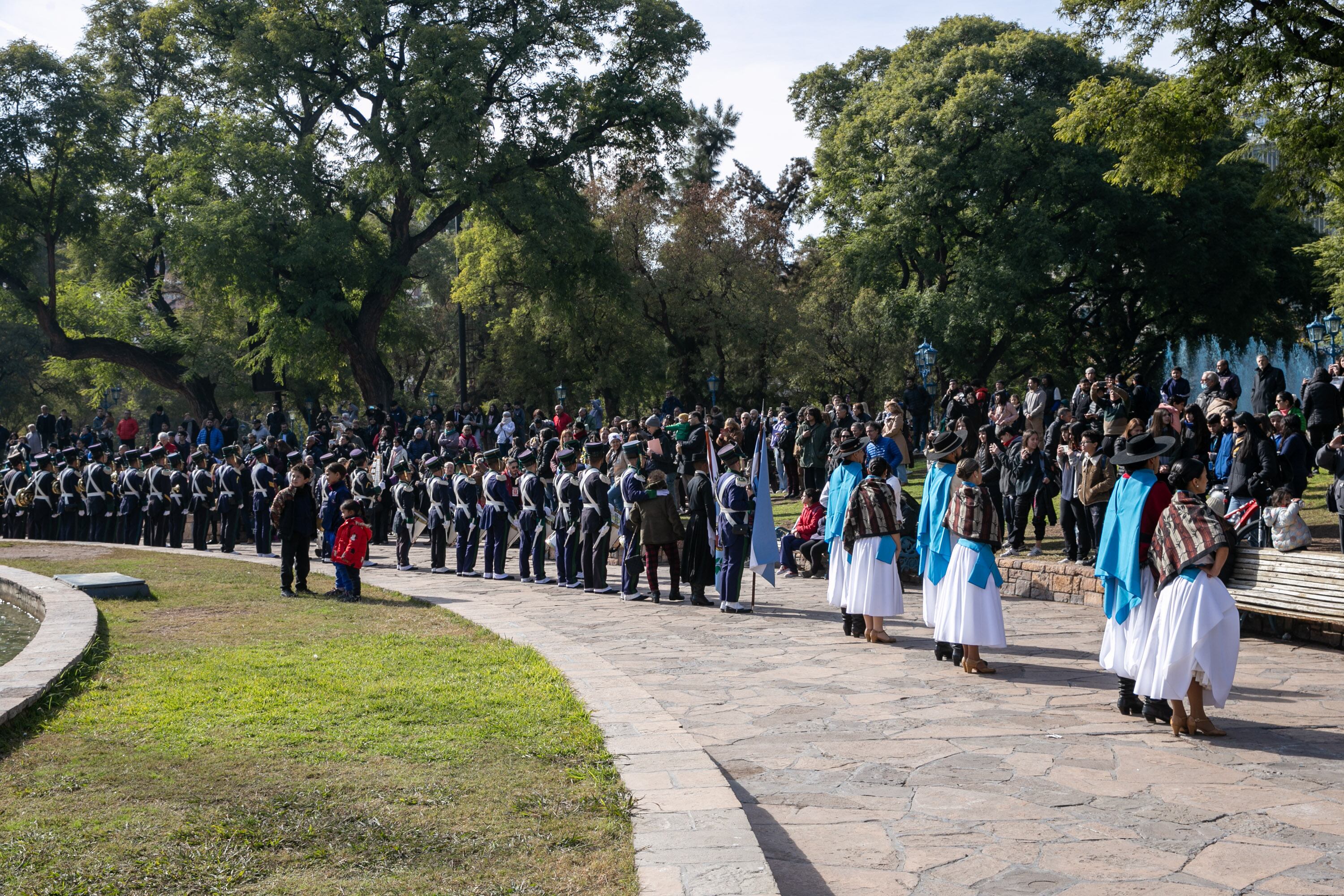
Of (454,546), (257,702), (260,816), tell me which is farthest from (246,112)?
(260,816)

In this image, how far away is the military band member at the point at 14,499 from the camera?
25234 millimetres

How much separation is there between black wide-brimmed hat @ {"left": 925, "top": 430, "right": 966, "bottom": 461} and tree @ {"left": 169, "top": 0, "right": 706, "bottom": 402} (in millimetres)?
23490

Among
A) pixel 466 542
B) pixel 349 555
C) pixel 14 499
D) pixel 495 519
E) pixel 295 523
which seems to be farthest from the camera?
pixel 14 499

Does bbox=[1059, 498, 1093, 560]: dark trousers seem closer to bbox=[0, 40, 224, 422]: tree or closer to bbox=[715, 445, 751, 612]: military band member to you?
bbox=[715, 445, 751, 612]: military band member

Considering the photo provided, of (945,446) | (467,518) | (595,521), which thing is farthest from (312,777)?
(467,518)

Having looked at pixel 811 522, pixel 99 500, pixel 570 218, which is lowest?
pixel 99 500

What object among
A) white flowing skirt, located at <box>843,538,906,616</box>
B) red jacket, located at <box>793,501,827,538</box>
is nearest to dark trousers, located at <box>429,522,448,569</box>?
red jacket, located at <box>793,501,827,538</box>

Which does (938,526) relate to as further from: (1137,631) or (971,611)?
(1137,631)

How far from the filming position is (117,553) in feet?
62.8

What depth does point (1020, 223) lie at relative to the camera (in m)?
32.0

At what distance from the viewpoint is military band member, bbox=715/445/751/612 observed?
12.4 m

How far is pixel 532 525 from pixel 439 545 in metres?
2.51

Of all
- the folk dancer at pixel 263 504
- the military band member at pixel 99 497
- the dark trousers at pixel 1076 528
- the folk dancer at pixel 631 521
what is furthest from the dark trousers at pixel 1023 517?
the military band member at pixel 99 497

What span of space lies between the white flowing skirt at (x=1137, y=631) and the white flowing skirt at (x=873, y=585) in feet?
9.39
